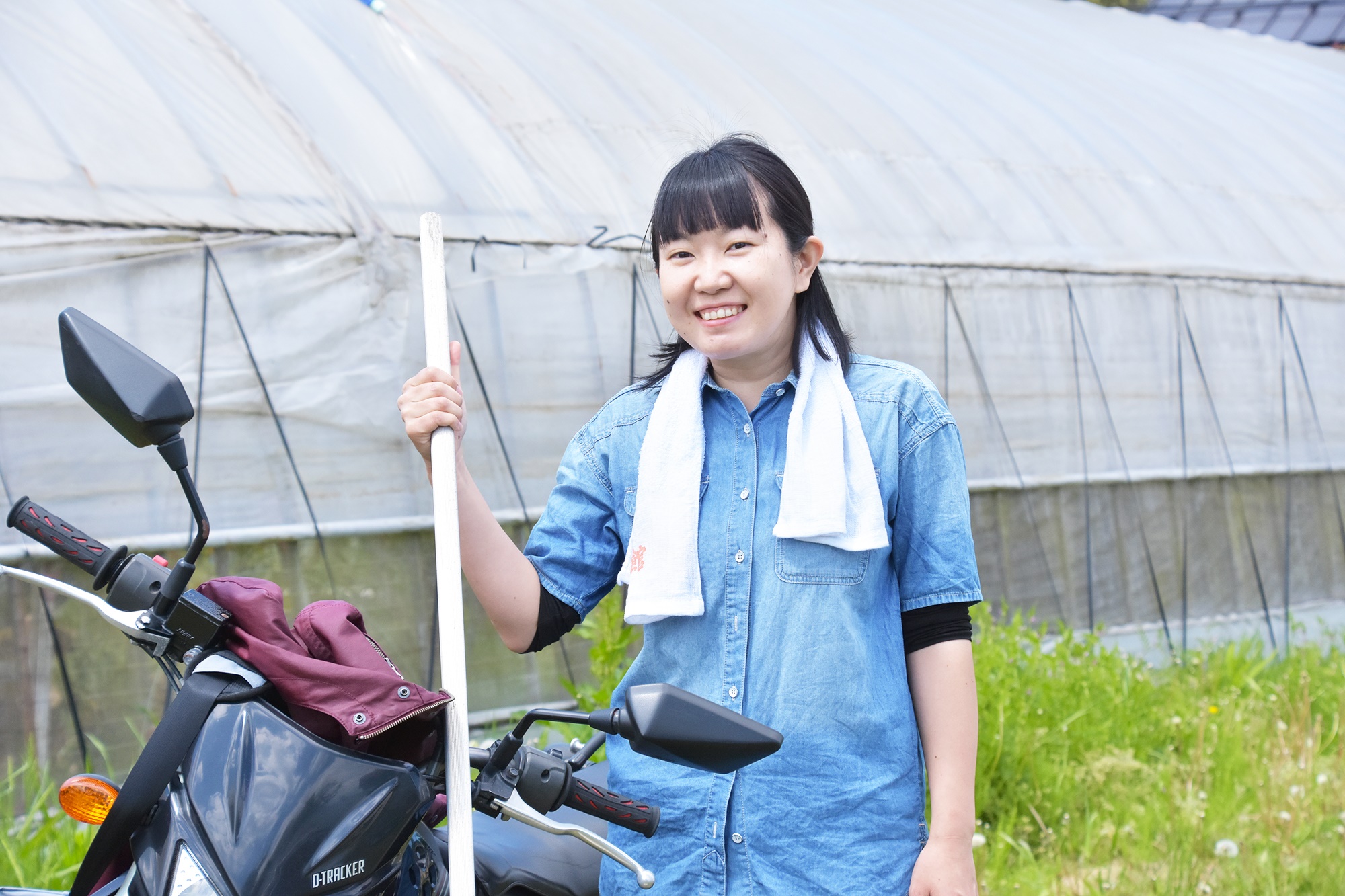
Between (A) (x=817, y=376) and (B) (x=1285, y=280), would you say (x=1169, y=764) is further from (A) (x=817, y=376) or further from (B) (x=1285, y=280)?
(B) (x=1285, y=280)

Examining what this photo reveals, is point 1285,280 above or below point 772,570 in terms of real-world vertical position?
above

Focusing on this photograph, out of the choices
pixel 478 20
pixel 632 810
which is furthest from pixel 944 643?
pixel 478 20

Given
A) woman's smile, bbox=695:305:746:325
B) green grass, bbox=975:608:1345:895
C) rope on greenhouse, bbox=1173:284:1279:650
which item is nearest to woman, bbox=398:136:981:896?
woman's smile, bbox=695:305:746:325

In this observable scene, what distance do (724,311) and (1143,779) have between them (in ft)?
11.7

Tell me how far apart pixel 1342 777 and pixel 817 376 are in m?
3.92

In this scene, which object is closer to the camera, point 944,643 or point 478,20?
point 944,643

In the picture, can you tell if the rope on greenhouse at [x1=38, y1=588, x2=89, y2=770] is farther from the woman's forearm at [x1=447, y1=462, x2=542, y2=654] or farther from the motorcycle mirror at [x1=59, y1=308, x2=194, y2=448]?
the motorcycle mirror at [x1=59, y1=308, x2=194, y2=448]

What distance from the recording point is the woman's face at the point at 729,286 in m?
1.61

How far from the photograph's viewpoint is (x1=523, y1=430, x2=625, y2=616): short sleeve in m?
1.75

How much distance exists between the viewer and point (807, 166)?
6.18m

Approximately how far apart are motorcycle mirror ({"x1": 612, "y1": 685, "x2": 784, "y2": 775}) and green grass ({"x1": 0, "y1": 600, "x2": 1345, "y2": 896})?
266cm

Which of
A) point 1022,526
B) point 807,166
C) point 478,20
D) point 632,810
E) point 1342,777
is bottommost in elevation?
point 1342,777

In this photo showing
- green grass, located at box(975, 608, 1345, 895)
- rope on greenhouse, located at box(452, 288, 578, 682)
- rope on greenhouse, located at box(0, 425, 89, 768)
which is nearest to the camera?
green grass, located at box(975, 608, 1345, 895)

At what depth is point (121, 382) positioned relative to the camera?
1.15m
